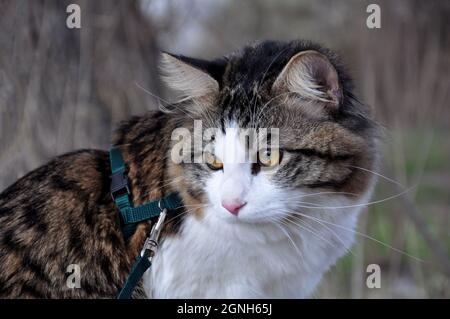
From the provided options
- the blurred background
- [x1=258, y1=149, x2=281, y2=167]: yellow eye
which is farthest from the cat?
the blurred background

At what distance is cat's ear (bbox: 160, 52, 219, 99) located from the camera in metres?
2.27

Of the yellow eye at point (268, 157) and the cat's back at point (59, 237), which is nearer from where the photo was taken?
the yellow eye at point (268, 157)

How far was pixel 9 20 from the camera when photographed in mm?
3582

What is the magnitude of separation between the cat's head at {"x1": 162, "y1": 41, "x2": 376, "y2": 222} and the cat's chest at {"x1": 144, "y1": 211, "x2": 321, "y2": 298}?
0.42 ft

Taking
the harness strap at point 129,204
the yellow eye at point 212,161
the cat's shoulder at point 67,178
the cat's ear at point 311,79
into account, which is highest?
the cat's ear at point 311,79

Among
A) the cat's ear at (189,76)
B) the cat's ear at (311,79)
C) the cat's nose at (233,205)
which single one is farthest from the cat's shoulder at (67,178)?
the cat's ear at (311,79)

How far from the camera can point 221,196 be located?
6.91 ft

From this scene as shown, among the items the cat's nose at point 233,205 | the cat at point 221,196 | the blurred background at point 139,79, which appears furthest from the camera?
the blurred background at point 139,79

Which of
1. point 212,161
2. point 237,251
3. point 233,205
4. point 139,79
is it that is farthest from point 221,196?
point 139,79

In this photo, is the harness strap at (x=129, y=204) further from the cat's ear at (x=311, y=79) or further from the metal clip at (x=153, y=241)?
the cat's ear at (x=311, y=79)

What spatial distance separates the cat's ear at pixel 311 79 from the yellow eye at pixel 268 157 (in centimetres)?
26

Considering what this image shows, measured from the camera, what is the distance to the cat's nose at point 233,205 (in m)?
2.07

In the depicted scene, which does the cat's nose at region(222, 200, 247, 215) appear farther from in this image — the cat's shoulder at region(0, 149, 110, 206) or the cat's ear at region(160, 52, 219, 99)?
the cat's shoulder at region(0, 149, 110, 206)

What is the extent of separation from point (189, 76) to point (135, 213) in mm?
573
